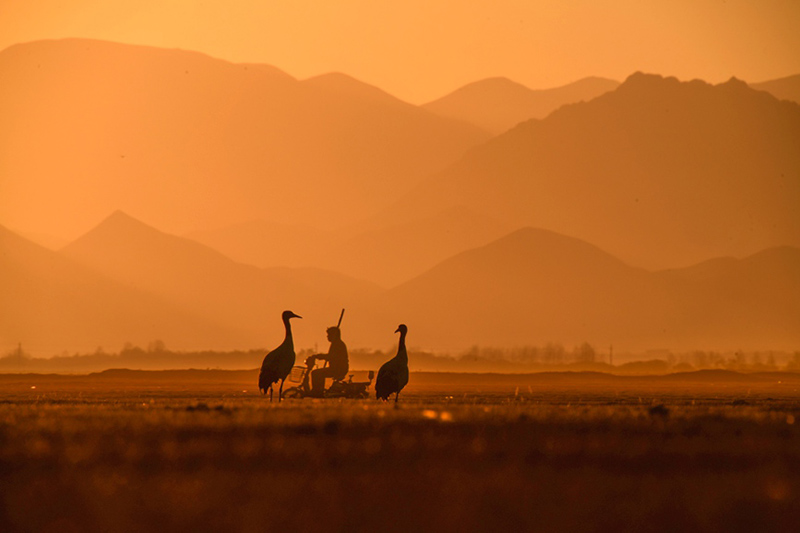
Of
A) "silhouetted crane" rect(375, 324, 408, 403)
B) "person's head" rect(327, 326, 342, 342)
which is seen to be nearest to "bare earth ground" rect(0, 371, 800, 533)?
"silhouetted crane" rect(375, 324, 408, 403)

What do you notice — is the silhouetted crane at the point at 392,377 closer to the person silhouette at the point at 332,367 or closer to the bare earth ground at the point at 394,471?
the person silhouette at the point at 332,367

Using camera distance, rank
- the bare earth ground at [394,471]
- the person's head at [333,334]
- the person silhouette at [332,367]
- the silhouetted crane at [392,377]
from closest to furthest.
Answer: the bare earth ground at [394,471] < the silhouetted crane at [392,377] < the person's head at [333,334] < the person silhouette at [332,367]

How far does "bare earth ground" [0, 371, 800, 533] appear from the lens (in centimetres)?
1642

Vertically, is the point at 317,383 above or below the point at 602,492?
above

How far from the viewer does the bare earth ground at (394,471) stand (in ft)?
53.9

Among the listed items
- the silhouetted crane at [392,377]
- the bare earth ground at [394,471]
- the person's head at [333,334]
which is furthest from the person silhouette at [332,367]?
the bare earth ground at [394,471]

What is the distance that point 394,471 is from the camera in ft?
68.2

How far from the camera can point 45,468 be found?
20609 millimetres

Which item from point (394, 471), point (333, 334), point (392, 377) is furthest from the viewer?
point (333, 334)

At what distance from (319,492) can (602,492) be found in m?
3.98

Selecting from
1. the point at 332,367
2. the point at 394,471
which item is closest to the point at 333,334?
the point at 332,367

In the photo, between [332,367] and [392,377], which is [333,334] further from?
[392,377]

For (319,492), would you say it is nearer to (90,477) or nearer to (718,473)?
(90,477)

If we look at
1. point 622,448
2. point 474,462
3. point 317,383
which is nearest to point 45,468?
point 474,462
